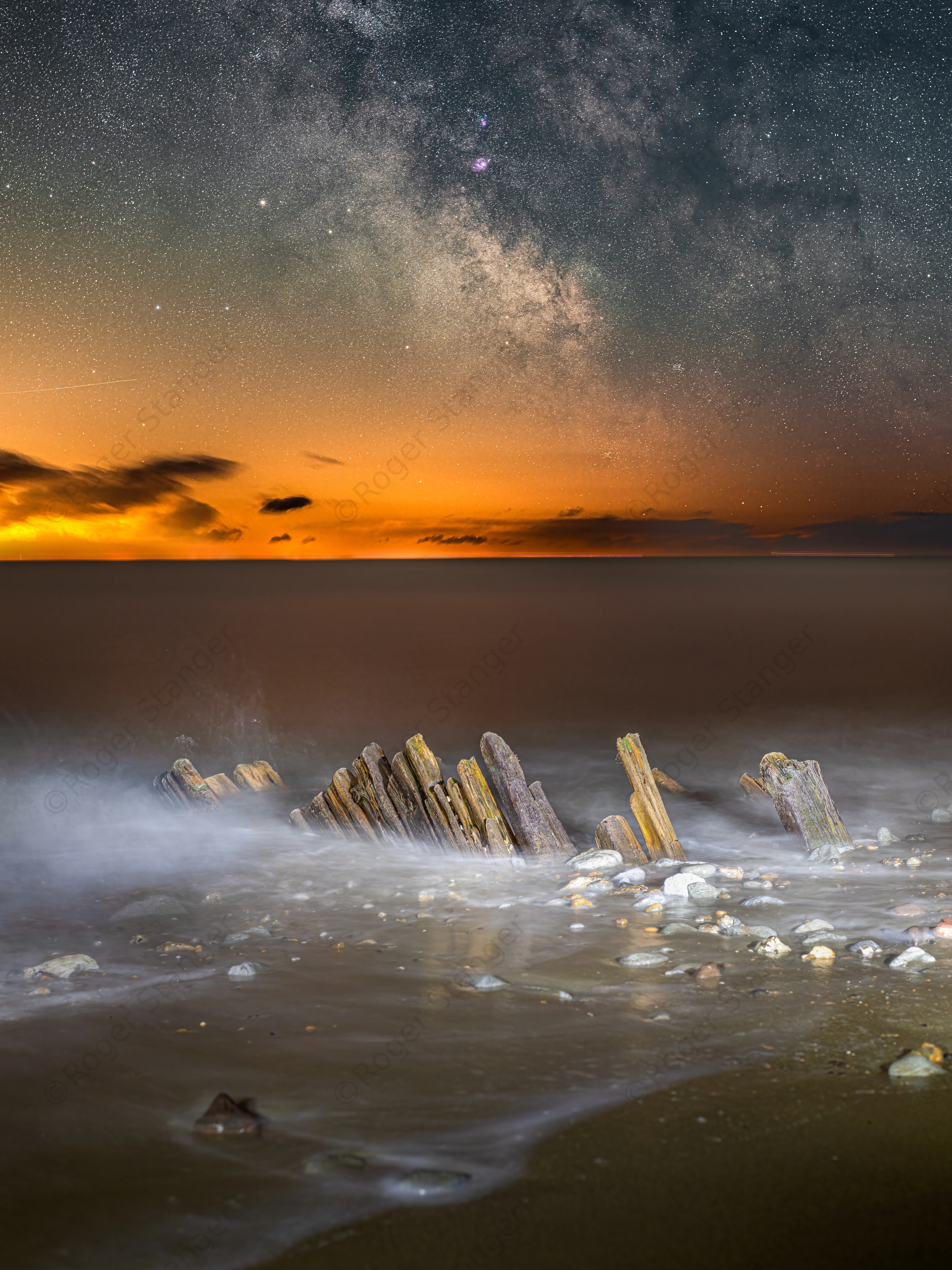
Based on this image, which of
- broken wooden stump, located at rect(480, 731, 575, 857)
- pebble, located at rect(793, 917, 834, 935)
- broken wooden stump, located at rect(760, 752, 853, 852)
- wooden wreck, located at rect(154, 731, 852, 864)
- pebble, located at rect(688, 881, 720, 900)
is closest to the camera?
pebble, located at rect(793, 917, 834, 935)

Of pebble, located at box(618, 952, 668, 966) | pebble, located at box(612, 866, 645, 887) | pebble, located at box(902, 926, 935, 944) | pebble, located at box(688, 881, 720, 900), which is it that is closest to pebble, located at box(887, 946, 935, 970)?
pebble, located at box(902, 926, 935, 944)

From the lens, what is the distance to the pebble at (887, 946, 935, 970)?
5168mm

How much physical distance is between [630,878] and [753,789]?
4072 mm

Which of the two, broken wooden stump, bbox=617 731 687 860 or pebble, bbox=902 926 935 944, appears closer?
pebble, bbox=902 926 935 944

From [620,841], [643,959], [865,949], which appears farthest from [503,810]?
[865,949]

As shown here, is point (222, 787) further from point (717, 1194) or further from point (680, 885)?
point (717, 1194)

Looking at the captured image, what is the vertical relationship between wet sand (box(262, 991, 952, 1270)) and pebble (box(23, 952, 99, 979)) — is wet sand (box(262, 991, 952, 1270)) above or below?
below

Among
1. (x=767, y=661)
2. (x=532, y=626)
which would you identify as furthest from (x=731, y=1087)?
(x=532, y=626)

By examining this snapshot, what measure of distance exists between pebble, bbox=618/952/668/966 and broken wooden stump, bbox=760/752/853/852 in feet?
11.9

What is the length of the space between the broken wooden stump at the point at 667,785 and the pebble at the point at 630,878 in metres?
4.68

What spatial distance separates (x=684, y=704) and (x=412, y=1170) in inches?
847

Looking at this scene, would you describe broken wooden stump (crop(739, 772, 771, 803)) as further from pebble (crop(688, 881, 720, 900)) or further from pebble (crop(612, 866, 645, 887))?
pebble (crop(688, 881, 720, 900))

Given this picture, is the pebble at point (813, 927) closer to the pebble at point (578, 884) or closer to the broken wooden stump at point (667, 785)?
the pebble at point (578, 884)

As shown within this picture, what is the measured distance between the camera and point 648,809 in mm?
8570
